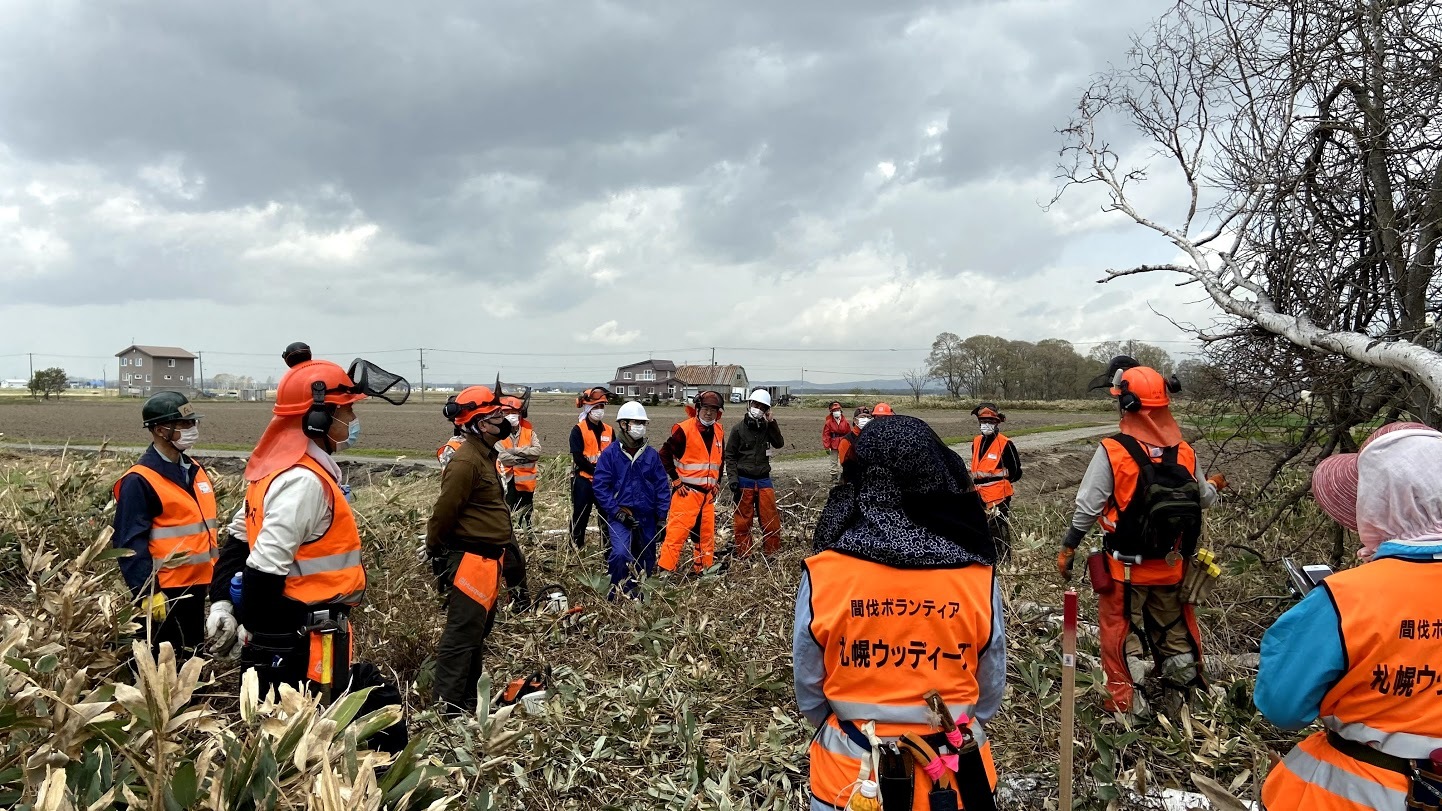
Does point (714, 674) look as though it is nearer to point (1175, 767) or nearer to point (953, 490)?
point (1175, 767)

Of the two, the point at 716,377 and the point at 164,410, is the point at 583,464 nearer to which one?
the point at 164,410

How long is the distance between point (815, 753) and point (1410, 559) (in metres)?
1.57

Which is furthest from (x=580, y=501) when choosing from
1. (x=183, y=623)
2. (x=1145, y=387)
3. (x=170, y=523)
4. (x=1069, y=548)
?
(x=1145, y=387)

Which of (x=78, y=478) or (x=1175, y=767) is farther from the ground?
(x=78, y=478)

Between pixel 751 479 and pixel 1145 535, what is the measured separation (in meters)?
A: 4.99

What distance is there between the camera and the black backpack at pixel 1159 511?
3963mm

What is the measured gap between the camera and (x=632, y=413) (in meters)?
7.20

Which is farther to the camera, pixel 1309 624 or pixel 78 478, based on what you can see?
pixel 78 478

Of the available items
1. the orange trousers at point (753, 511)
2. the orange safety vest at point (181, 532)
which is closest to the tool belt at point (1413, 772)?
the orange safety vest at point (181, 532)

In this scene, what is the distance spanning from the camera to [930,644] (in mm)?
2027

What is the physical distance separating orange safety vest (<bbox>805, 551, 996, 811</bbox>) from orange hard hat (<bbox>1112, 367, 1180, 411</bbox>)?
2599 mm

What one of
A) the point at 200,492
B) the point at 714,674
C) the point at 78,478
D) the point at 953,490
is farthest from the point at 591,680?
the point at 78,478

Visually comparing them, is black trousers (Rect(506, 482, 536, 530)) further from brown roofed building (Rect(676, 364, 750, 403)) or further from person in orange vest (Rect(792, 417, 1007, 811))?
brown roofed building (Rect(676, 364, 750, 403))

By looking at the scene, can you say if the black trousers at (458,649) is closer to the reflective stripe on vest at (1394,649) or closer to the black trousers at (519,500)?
the reflective stripe on vest at (1394,649)
